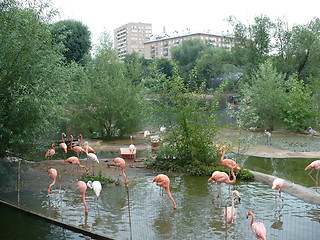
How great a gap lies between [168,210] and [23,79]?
465cm

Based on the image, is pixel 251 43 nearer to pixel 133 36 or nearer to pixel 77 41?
pixel 77 41

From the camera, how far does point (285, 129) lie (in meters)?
20.1

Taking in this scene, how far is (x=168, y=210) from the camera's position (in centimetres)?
725

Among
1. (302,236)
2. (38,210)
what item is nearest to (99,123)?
(38,210)

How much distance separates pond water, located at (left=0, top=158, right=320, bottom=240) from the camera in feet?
19.9

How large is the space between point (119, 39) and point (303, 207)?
12741 cm

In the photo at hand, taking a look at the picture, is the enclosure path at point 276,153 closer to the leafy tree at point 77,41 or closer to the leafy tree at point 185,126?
the leafy tree at point 185,126

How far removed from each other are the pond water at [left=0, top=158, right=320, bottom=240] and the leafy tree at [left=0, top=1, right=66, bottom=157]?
1138mm

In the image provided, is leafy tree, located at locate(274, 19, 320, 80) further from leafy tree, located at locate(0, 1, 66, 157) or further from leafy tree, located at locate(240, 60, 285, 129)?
leafy tree, located at locate(0, 1, 66, 157)

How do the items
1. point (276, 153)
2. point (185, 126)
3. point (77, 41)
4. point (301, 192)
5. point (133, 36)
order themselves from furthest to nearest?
1. point (133, 36)
2. point (77, 41)
3. point (276, 153)
4. point (185, 126)
5. point (301, 192)

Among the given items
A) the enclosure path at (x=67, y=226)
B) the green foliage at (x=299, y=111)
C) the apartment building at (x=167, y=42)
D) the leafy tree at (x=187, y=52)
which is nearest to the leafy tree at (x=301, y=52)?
the green foliage at (x=299, y=111)

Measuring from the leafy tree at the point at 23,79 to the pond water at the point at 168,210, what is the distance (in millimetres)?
1138

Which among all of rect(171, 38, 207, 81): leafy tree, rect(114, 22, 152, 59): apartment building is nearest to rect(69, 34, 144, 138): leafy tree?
rect(171, 38, 207, 81): leafy tree

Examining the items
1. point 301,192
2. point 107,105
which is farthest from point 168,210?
point 107,105
